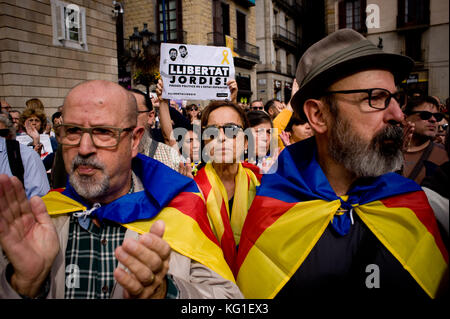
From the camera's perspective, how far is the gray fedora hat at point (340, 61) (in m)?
1.35

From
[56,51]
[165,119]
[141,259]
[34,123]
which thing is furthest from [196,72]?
[56,51]

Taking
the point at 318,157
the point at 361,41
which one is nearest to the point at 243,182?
the point at 318,157

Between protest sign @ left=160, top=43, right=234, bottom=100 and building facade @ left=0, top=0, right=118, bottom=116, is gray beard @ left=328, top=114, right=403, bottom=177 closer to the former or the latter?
protest sign @ left=160, top=43, right=234, bottom=100

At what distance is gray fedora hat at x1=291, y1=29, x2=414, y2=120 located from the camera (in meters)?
1.35

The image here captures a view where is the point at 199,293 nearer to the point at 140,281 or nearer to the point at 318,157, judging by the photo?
the point at 140,281

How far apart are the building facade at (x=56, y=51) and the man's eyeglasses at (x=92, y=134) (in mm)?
3913

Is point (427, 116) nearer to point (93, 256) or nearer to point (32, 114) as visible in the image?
point (93, 256)

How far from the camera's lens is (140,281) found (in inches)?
36.6

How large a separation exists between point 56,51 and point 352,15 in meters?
8.14

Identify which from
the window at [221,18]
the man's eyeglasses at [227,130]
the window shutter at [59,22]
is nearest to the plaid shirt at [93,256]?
the man's eyeglasses at [227,130]

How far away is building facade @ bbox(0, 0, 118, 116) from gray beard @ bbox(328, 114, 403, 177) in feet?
15.6

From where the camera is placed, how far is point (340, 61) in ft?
4.46

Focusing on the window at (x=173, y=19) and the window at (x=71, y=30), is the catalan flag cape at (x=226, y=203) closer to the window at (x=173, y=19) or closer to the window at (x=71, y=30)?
the window at (x=173, y=19)
